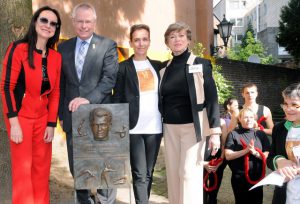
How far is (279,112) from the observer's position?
69.9 ft

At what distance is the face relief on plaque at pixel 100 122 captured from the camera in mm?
3605

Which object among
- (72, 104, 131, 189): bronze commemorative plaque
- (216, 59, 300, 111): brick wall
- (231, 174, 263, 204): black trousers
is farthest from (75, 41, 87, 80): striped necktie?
(216, 59, 300, 111): brick wall

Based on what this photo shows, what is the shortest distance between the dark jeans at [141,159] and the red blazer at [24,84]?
31.2 inches

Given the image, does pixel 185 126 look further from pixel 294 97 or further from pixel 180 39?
pixel 294 97

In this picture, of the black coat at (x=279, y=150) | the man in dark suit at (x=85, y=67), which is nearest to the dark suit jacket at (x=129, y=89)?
the man in dark suit at (x=85, y=67)

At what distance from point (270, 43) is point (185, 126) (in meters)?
49.8

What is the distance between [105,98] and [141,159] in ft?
2.21

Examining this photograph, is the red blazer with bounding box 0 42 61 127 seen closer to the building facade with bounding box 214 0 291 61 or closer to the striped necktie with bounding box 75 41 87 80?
the striped necktie with bounding box 75 41 87 80

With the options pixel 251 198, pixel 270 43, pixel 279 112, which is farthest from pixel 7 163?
pixel 270 43

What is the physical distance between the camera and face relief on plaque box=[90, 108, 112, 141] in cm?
361

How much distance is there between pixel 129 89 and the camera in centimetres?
394

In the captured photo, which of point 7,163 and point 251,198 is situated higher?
point 7,163

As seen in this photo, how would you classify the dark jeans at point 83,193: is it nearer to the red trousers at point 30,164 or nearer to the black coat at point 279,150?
the red trousers at point 30,164

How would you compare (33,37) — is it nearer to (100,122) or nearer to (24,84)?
(24,84)
